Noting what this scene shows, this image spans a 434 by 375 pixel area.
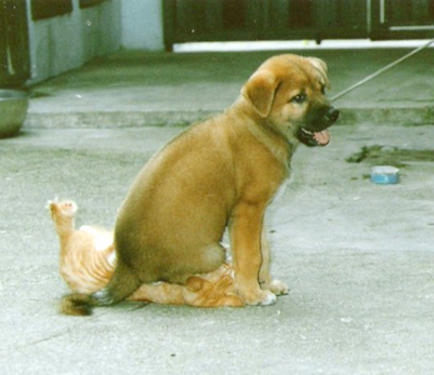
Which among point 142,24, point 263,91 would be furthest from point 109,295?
point 142,24

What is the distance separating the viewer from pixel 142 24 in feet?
51.3

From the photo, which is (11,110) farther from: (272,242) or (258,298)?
(258,298)

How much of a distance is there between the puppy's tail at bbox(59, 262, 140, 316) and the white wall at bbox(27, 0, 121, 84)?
7.58 metres

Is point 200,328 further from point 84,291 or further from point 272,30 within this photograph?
point 272,30

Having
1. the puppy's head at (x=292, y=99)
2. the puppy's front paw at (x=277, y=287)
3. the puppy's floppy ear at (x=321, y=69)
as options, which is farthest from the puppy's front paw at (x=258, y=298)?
the puppy's floppy ear at (x=321, y=69)

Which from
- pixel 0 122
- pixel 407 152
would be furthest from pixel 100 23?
pixel 407 152

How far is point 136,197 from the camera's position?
5.07 metres

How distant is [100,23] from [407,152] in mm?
6993

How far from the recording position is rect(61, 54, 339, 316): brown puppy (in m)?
5.03

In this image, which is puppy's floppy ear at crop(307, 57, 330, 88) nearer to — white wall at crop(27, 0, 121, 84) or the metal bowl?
the metal bowl

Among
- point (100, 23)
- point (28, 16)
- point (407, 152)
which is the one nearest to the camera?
point (407, 152)

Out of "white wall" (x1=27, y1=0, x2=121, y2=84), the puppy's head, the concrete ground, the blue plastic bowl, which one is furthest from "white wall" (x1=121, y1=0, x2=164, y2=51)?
the puppy's head

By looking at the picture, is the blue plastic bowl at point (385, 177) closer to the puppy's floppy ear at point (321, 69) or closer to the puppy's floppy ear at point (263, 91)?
the puppy's floppy ear at point (321, 69)

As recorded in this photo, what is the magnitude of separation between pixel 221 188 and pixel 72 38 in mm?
9105
